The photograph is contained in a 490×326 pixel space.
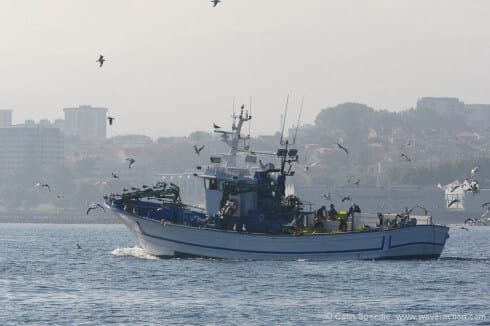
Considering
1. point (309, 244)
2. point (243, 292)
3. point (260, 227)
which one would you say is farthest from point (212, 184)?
point (243, 292)

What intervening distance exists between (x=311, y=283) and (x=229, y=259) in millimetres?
14319

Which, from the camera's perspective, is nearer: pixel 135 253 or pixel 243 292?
pixel 243 292

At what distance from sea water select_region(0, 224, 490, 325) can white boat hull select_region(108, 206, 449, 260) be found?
2.62 feet

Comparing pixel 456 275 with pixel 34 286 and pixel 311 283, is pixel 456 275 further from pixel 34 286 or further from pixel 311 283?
pixel 34 286

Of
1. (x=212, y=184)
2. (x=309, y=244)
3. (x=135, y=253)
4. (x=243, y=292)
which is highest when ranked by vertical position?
(x=212, y=184)

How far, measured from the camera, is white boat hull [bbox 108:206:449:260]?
8719 centimetres

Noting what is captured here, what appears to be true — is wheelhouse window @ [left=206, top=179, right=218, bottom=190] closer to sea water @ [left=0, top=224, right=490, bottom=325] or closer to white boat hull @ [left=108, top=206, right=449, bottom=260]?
white boat hull @ [left=108, top=206, right=449, bottom=260]

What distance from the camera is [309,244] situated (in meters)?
87.2

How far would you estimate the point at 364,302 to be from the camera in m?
66.9

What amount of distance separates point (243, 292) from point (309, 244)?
17511 mm

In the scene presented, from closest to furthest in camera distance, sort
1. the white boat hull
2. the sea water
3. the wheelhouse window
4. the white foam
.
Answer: the sea water, the white boat hull, the wheelhouse window, the white foam

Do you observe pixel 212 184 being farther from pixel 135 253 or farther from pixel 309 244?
pixel 135 253

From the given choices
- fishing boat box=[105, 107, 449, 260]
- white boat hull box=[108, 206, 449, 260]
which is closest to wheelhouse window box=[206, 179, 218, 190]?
fishing boat box=[105, 107, 449, 260]

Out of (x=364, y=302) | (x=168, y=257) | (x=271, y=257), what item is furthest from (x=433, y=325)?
(x=168, y=257)
